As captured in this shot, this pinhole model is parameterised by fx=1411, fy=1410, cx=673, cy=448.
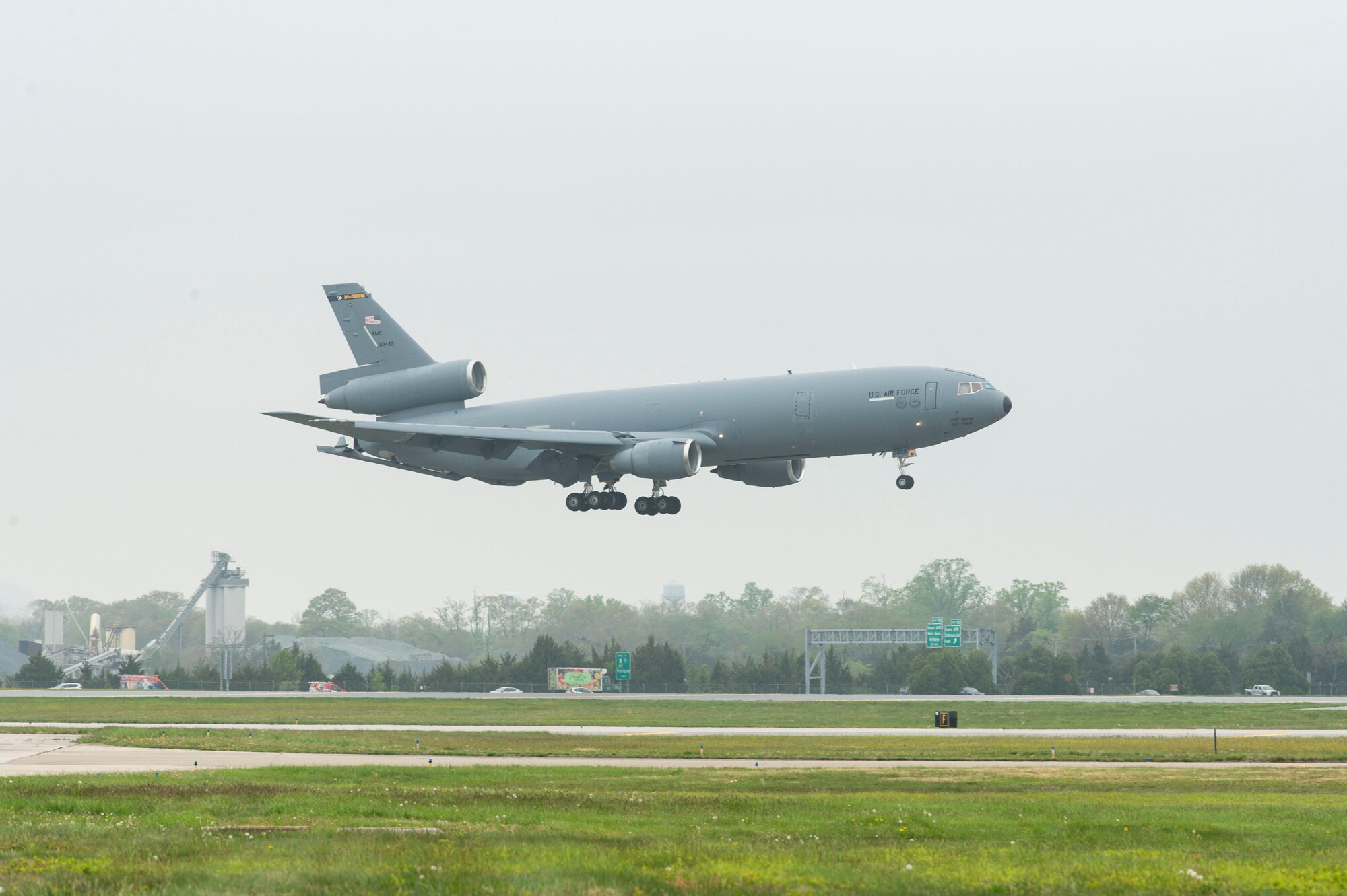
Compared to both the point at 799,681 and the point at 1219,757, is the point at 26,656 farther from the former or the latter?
the point at 1219,757

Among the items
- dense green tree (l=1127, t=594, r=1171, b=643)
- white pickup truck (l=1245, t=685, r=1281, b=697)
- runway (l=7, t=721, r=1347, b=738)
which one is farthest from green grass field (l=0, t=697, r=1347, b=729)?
dense green tree (l=1127, t=594, r=1171, b=643)

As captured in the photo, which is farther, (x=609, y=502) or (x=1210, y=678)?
(x=1210, y=678)

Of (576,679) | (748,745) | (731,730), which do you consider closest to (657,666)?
(576,679)

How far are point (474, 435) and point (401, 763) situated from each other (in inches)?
884

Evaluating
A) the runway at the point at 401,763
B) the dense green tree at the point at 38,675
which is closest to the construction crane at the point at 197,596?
the dense green tree at the point at 38,675

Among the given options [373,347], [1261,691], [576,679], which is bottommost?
[1261,691]

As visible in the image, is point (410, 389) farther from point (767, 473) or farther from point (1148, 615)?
point (1148, 615)

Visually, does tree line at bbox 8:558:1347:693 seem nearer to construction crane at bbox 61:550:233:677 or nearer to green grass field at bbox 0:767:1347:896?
construction crane at bbox 61:550:233:677

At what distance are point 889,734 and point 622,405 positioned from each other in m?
16.6

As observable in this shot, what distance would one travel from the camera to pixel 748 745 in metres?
41.8

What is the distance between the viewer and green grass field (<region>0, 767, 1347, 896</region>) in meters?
15.7

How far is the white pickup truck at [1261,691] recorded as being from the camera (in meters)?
97.6

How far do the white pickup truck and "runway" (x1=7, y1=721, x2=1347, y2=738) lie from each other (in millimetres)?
47289

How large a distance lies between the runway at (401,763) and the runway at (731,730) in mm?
10506
